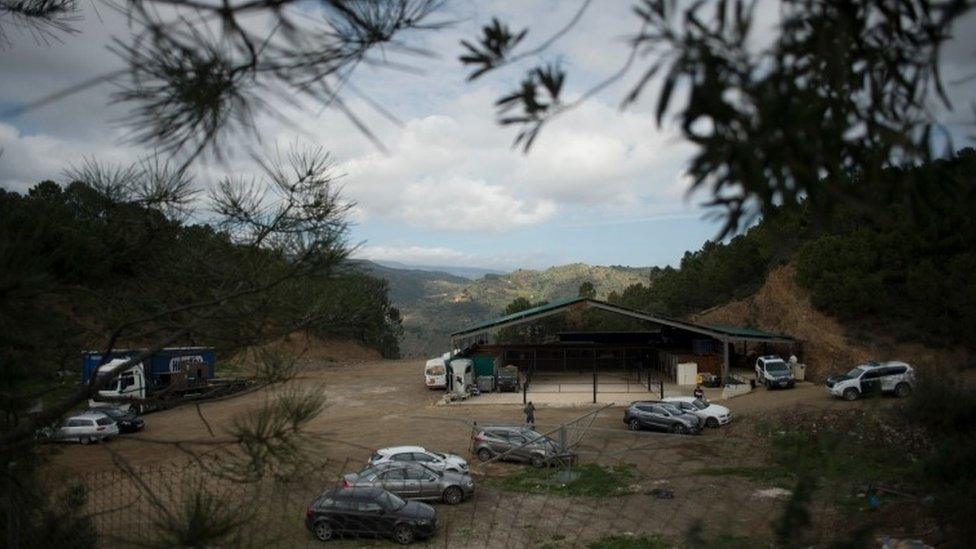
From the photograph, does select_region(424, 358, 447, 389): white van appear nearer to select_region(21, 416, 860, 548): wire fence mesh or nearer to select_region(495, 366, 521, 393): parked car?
select_region(495, 366, 521, 393): parked car

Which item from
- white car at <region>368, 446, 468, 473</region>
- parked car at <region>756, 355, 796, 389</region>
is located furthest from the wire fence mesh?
parked car at <region>756, 355, 796, 389</region>

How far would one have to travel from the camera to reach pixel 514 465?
16.2 metres

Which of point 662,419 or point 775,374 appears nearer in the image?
point 662,419

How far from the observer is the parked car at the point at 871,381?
66.4ft

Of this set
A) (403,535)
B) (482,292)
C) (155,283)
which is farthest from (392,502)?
(482,292)

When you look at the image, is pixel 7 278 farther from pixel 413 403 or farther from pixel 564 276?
pixel 564 276

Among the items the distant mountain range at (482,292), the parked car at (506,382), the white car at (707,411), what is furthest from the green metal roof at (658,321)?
the distant mountain range at (482,292)

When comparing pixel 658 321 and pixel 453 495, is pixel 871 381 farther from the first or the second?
pixel 453 495

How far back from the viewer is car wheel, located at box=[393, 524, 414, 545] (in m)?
10.3

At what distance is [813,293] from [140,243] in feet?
106

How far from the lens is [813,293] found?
102 feet

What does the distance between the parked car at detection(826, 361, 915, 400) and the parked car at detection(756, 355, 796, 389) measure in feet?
12.3

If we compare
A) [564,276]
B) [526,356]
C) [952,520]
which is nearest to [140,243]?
[952,520]

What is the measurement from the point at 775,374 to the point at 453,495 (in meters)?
17.4
